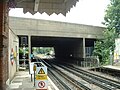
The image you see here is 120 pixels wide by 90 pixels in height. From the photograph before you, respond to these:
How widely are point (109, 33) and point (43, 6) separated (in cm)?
3159

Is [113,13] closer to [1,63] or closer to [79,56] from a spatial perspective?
[79,56]

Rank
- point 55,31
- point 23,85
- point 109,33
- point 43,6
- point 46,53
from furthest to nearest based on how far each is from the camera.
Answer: point 46,53 → point 109,33 → point 55,31 → point 23,85 → point 43,6

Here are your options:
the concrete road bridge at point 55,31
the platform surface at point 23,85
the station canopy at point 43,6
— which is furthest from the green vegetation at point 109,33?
the station canopy at point 43,6

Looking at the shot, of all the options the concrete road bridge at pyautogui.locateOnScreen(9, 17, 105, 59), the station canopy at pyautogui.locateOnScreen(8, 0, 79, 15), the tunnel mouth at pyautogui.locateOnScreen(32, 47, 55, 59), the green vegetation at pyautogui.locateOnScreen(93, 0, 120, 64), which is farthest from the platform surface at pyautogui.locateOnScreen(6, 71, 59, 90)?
the tunnel mouth at pyautogui.locateOnScreen(32, 47, 55, 59)

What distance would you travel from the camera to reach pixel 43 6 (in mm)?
8477

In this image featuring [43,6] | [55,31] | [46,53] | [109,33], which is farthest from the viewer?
[46,53]

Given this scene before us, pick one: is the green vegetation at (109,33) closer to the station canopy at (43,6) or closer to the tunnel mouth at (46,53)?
the station canopy at (43,6)

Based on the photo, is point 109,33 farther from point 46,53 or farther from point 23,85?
point 46,53

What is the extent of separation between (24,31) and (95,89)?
17.2 meters

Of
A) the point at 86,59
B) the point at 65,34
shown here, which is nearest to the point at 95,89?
the point at 65,34

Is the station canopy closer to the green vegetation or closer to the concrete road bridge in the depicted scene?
the concrete road bridge

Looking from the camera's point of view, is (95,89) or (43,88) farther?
(95,89)

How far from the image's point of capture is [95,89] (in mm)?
16594

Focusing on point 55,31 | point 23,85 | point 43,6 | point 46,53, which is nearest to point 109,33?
point 55,31
